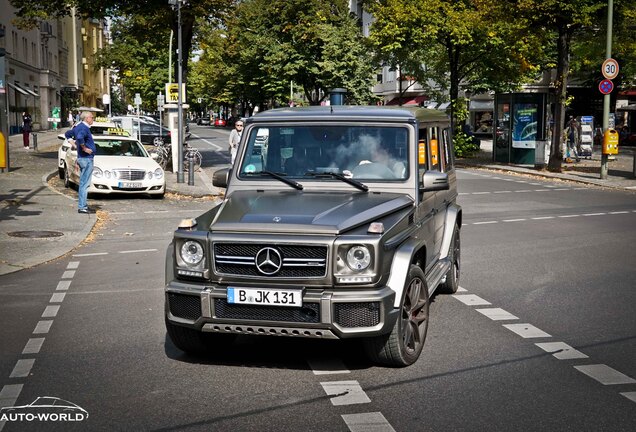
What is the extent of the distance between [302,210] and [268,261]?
56 cm

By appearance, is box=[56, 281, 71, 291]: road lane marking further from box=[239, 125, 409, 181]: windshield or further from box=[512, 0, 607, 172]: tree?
box=[512, 0, 607, 172]: tree

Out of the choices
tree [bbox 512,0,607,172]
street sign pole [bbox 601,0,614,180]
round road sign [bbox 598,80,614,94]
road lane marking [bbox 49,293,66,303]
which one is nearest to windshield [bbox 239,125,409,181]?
road lane marking [bbox 49,293,66,303]

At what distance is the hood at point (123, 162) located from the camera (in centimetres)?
1978

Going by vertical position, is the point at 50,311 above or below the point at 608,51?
below

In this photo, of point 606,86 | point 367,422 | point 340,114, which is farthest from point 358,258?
point 606,86

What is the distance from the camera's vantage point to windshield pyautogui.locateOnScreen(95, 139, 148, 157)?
20.8m

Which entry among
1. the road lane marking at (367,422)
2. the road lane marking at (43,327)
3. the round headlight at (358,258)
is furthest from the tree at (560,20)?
the road lane marking at (367,422)

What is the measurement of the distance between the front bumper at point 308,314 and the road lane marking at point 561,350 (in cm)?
159

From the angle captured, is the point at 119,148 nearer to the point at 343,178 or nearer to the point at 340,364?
the point at 343,178

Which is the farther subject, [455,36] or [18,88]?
[18,88]

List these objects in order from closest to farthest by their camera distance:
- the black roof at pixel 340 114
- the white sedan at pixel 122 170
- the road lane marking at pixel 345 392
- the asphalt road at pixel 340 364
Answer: the asphalt road at pixel 340 364 → the road lane marking at pixel 345 392 → the black roof at pixel 340 114 → the white sedan at pixel 122 170

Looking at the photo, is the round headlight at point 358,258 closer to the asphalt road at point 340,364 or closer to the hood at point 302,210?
the hood at point 302,210

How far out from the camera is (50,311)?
833 cm

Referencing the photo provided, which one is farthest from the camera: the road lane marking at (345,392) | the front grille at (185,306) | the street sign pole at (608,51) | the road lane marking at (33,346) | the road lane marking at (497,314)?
the street sign pole at (608,51)
